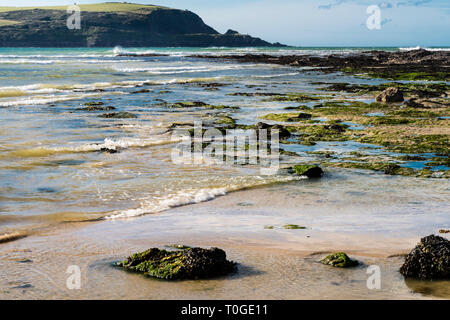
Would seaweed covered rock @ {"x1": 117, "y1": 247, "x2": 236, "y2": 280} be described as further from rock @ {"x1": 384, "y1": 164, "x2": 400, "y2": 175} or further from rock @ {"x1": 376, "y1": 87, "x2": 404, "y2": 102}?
rock @ {"x1": 376, "y1": 87, "x2": 404, "y2": 102}

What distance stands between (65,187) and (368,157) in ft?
22.4

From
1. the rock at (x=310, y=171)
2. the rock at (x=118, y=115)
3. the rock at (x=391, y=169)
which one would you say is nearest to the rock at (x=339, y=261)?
the rock at (x=310, y=171)

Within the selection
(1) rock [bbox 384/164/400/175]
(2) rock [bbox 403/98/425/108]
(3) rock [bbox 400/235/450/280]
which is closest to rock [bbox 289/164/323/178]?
(1) rock [bbox 384/164/400/175]

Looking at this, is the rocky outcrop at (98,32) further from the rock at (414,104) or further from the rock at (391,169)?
the rock at (391,169)

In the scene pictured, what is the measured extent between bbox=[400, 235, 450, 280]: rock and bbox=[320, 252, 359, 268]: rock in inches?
21.2

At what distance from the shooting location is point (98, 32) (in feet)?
559

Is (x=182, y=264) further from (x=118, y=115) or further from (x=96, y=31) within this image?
(x=96, y=31)

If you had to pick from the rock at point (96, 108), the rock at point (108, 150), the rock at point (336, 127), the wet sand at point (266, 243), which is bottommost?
the wet sand at point (266, 243)

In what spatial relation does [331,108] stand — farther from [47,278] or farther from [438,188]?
[47,278]

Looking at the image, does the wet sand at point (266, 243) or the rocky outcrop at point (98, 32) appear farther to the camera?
the rocky outcrop at point (98, 32)

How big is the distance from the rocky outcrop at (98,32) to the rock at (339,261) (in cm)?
15783

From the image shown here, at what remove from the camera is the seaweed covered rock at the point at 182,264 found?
513cm

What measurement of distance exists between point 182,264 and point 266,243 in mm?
1454

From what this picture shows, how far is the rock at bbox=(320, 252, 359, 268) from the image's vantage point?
5.47 meters
